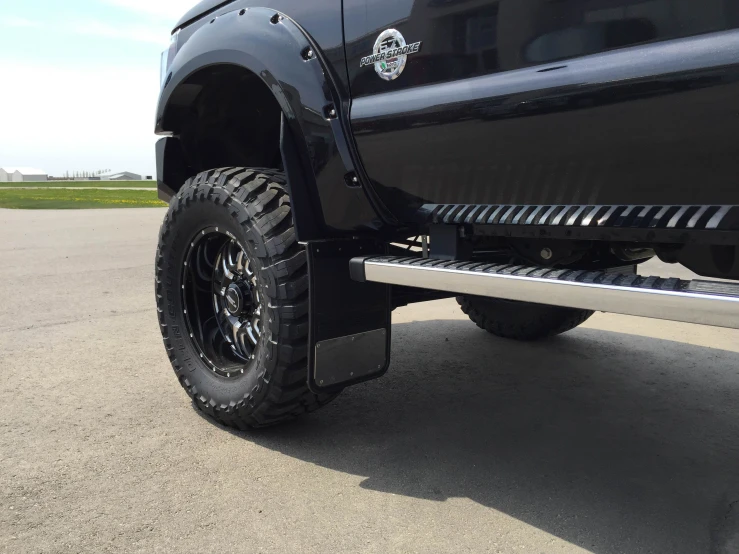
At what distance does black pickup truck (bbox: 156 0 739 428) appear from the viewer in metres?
1.65

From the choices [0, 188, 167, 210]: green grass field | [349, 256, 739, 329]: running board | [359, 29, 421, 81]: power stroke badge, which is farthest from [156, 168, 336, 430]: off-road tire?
[0, 188, 167, 210]: green grass field

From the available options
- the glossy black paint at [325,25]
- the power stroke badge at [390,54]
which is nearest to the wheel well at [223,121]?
the glossy black paint at [325,25]

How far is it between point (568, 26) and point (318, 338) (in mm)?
1349

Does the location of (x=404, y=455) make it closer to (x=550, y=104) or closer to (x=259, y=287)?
(x=259, y=287)

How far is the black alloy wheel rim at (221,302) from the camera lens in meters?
2.85

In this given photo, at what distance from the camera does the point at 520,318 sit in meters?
4.30

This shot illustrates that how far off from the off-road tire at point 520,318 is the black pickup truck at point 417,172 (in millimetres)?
974

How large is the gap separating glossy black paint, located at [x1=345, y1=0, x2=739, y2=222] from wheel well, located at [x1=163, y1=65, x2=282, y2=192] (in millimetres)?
921

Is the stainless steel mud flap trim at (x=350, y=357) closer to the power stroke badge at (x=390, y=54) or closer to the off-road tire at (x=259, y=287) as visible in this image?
the off-road tire at (x=259, y=287)

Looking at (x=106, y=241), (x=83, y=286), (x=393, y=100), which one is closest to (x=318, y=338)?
(x=393, y=100)

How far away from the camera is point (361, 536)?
2084 mm

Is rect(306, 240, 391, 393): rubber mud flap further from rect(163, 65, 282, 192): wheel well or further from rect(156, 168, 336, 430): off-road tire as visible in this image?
rect(163, 65, 282, 192): wheel well

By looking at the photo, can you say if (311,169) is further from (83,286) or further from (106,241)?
(106,241)

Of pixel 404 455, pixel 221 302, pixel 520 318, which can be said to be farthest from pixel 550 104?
pixel 520 318
